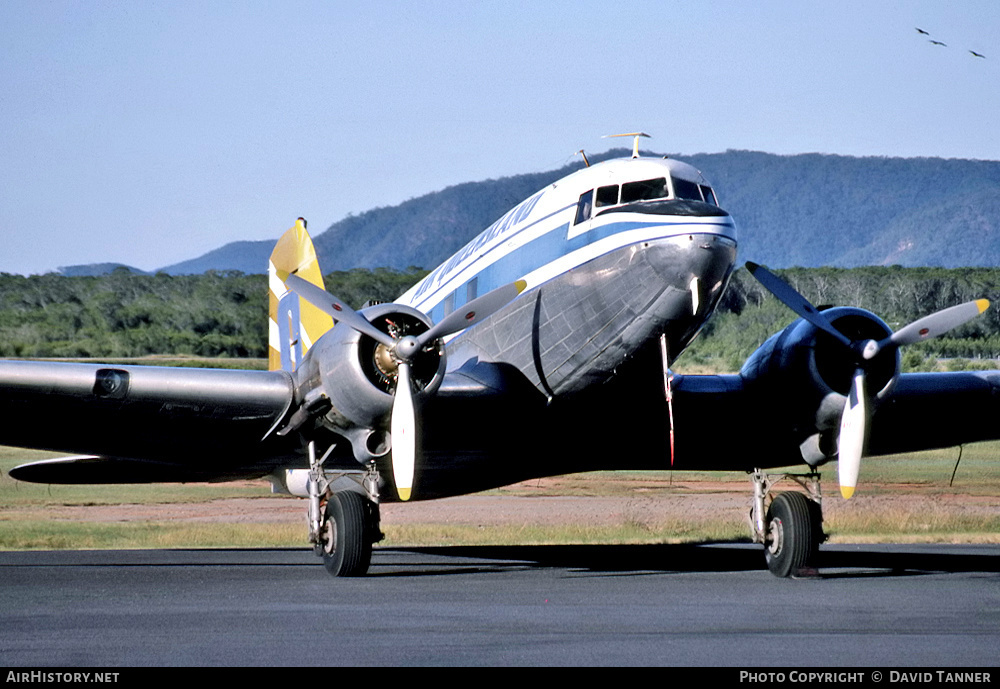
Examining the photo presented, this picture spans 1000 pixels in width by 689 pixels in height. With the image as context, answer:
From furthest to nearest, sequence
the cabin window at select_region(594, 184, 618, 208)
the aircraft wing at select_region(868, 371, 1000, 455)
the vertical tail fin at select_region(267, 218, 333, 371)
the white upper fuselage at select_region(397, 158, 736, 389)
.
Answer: the vertical tail fin at select_region(267, 218, 333, 371) < the aircraft wing at select_region(868, 371, 1000, 455) < the cabin window at select_region(594, 184, 618, 208) < the white upper fuselage at select_region(397, 158, 736, 389)

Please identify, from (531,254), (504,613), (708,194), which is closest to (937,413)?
(708,194)

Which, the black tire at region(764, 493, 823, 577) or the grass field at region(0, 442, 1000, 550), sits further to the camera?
the grass field at region(0, 442, 1000, 550)

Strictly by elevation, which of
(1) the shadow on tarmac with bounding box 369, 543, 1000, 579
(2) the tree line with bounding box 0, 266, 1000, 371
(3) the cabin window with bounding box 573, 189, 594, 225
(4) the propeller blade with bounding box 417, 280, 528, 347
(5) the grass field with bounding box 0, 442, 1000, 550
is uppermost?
(2) the tree line with bounding box 0, 266, 1000, 371

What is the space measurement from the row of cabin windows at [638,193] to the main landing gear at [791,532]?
3.72 metres

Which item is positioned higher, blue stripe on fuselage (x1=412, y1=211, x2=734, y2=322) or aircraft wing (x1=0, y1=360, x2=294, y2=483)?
blue stripe on fuselage (x1=412, y1=211, x2=734, y2=322)

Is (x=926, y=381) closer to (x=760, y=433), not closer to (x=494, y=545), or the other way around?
(x=760, y=433)

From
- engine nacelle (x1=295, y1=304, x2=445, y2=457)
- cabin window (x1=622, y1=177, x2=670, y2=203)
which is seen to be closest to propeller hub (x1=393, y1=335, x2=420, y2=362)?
engine nacelle (x1=295, y1=304, x2=445, y2=457)

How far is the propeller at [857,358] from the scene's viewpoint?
547 inches

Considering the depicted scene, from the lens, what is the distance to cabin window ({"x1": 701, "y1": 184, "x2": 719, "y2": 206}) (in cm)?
1373

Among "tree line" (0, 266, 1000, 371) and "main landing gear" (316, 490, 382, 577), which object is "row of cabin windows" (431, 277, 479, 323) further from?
"tree line" (0, 266, 1000, 371)

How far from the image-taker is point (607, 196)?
543 inches

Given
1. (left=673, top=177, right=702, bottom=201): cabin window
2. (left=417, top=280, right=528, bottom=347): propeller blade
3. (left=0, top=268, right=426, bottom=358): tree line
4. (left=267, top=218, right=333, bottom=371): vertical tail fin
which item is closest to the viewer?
(left=417, top=280, right=528, bottom=347): propeller blade

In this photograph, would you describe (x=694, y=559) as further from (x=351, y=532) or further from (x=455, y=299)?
(x=351, y=532)
